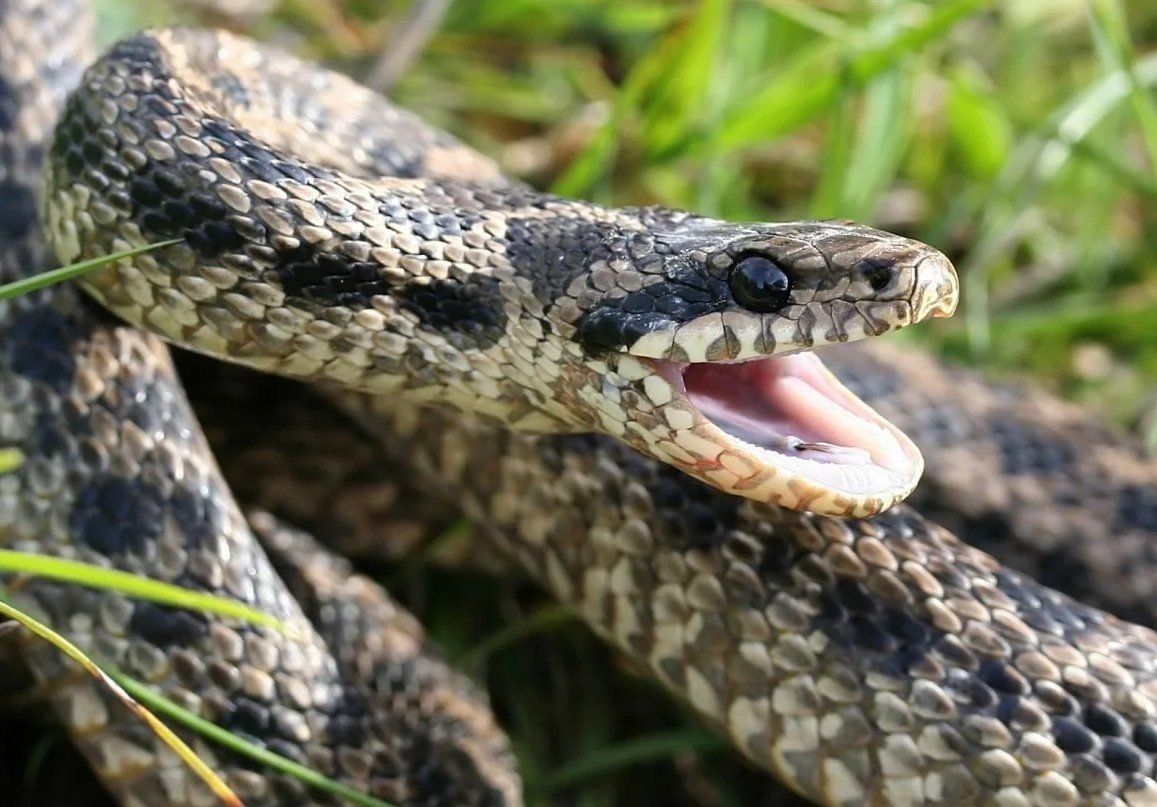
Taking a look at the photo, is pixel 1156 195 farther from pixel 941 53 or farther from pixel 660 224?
pixel 660 224

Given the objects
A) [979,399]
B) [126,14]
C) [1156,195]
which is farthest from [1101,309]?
[126,14]

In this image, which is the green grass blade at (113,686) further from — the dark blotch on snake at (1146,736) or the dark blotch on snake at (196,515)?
the dark blotch on snake at (1146,736)

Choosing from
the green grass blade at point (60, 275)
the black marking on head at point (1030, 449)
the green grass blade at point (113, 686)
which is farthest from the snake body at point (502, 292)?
the black marking on head at point (1030, 449)

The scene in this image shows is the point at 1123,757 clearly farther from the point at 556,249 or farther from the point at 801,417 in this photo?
the point at 556,249

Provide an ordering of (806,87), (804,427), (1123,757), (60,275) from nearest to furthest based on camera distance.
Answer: (60,275) → (1123,757) → (804,427) → (806,87)

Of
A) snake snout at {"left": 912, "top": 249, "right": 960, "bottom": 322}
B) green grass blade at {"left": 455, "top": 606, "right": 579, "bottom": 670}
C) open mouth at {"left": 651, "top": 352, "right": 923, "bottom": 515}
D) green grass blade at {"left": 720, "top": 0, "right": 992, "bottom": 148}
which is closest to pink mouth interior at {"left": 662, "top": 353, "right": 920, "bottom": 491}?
open mouth at {"left": 651, "top": 352, "right": 923, "bottom": 515}

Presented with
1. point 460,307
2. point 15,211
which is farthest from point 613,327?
point 15,211
